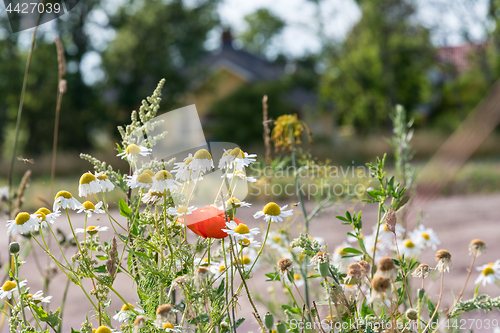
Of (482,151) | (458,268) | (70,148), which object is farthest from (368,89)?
(458,268)

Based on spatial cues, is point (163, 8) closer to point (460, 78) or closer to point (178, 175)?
point (460, 78)

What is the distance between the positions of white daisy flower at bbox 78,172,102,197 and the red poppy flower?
0.17 meters

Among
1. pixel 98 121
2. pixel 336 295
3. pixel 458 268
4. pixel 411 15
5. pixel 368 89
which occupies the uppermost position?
pixel 411 15

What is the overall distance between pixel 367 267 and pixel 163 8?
15.1m

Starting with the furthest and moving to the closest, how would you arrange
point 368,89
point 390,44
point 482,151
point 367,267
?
point 368,89 < point 390,44 < point 482,151 < point 367,267

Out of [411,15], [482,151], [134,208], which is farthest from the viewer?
[411,15]

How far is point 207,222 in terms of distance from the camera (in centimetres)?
81

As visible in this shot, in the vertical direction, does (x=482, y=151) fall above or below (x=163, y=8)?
below

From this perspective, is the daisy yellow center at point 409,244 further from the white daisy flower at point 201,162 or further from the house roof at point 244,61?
the house roof at point 244,61

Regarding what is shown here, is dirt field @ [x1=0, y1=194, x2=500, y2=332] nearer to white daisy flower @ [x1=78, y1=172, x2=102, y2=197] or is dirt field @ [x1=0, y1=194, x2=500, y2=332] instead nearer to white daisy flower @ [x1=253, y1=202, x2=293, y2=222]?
white daisy flower @ [x1=253, y1=202, x2=293, y2=222]

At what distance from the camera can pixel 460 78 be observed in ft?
59.9

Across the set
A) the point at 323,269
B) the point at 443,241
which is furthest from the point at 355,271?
the point at 443,241

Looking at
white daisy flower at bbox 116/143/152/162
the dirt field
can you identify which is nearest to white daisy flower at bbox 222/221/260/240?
white daisy flower at bbox 116/143/152/162

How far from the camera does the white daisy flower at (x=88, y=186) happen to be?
32.3 inches
